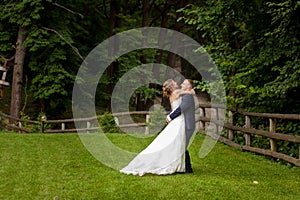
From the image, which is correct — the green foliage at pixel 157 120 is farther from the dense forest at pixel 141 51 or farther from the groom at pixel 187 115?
the groom at pixel 187 115

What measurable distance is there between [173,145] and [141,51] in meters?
19.7

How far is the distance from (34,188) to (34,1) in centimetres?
1757

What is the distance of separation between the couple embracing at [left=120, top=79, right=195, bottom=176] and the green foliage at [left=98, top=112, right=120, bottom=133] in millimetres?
11635

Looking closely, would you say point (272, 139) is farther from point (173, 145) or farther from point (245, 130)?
point (173, 145)

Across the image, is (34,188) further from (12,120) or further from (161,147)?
(12,120)

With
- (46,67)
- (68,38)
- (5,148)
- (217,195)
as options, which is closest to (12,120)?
(46,67)

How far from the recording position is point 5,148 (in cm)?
1287

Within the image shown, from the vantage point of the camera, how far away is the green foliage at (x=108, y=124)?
70.6 ft

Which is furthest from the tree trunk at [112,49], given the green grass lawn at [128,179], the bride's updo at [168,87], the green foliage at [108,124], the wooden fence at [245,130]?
the bride's updo at [168,87]

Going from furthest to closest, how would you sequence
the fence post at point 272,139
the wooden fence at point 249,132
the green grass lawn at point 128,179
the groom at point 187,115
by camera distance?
the fence post at point 272,139 → the wooden fence at point 249,132 → the groom at point 187,115 → the green grass lawn at point 128,179

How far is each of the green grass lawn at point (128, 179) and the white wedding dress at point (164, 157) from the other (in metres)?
0.25

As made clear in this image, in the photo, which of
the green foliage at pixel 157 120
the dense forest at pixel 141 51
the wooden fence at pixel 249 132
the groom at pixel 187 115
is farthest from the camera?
the green foliage at pixel 157 120

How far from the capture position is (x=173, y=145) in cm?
952

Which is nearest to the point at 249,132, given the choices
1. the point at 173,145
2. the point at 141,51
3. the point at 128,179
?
the point at 173,145
